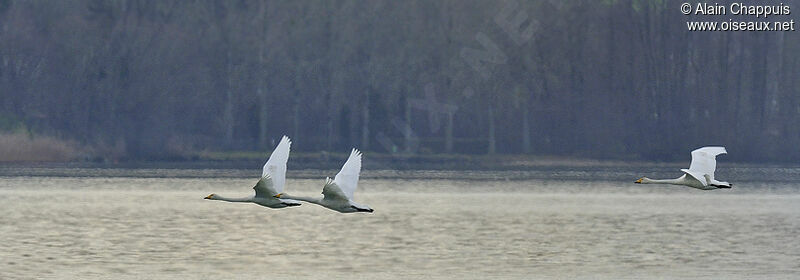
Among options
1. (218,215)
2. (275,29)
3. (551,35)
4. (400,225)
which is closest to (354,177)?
(400,225)

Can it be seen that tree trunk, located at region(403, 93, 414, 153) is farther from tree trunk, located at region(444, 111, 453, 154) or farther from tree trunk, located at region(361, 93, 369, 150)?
tree trunk, located at region(361, 93, 369, 150)

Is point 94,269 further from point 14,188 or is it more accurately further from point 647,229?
point 14,188

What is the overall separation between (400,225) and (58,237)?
10.00m

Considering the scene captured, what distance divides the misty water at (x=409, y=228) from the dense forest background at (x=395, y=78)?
6400 mm

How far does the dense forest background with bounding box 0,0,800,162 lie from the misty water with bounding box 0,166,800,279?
640 centimetres

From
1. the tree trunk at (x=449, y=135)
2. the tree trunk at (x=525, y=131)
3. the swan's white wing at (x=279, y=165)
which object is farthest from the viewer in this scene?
the tree trunk at (x=449, y=135)

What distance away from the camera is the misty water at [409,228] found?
37406 millimetres

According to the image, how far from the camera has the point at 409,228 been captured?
4747 cm

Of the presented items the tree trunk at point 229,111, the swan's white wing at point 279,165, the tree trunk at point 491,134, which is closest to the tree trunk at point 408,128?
the tree trunk at point 491,134

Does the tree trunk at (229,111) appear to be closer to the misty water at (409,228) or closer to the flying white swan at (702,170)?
the misty water at (409,228)

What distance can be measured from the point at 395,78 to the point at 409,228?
35.9 metres

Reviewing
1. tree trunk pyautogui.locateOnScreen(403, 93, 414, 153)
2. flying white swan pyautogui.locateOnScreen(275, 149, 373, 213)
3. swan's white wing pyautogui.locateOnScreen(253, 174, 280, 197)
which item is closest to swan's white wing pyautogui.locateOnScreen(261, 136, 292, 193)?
swan's white wing pyautogui.locateOnScreen(253, 174, 280, 197)

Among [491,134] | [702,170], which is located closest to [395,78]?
[491,134]

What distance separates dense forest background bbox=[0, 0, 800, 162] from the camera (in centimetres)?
7794
